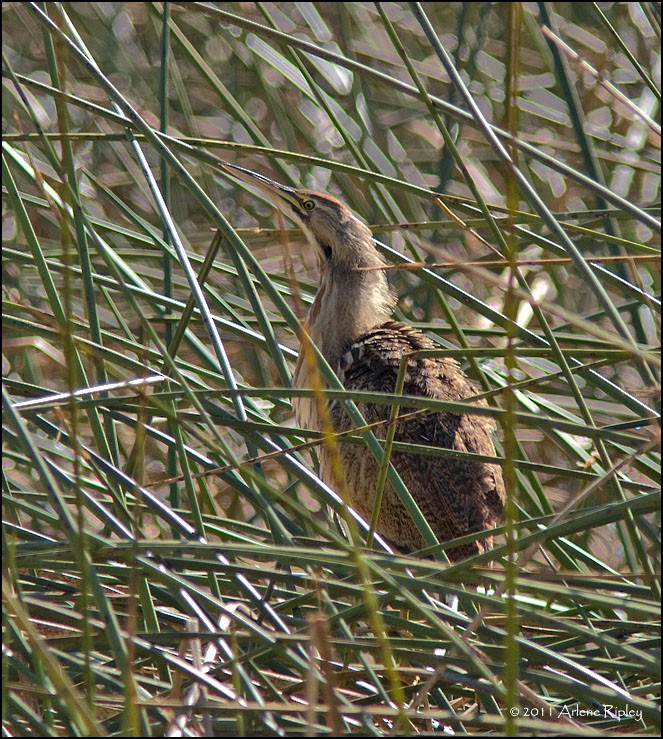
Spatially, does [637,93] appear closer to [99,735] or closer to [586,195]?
[586,195]

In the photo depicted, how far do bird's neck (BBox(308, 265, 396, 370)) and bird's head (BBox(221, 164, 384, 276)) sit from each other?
1.8 inches

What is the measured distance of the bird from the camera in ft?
8.87

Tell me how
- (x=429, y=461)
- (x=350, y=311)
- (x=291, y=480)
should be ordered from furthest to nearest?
(x=350, y=311) → (x=291, y=480) → (x=429, y=461)

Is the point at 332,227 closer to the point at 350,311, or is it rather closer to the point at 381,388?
the point at 350,311

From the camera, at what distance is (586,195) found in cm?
464

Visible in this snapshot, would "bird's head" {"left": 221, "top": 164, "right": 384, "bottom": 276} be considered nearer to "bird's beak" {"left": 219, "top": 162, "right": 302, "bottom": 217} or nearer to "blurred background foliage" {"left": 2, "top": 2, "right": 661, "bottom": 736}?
"bird's beak" {"left": 219, "top": 162, "right": 302, "bottom": 217}

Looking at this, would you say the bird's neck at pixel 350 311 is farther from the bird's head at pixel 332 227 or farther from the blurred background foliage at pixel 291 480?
the blurred background foliage at pixel 291 480

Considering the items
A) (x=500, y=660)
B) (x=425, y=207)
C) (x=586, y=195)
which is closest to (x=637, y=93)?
(x=586, y=195)

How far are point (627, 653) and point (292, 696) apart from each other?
1.93 ft

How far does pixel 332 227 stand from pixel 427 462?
80cm

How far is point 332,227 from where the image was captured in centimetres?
320
